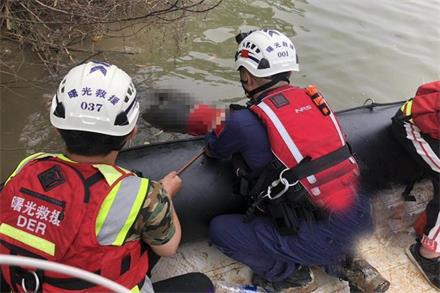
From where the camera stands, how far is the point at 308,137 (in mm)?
2285

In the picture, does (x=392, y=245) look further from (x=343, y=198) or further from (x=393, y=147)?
(x=343, y=198)

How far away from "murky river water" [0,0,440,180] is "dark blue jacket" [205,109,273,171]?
68.8 inches

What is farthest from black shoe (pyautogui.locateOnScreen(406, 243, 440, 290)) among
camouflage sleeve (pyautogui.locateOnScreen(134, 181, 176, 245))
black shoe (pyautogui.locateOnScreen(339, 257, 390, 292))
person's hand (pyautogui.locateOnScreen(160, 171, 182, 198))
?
camouflage sleeve (pyautogui.locateOnScreen(134, 181, 176, 245))

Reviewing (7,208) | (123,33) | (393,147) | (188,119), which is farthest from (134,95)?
(123,33)

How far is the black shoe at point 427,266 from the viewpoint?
9.48ft

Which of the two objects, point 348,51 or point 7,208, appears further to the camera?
point 348,51

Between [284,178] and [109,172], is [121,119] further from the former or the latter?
[284,178]

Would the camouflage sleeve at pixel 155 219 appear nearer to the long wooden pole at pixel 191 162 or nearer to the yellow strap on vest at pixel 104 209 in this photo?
the yellow strap on vest at pixel 104 209

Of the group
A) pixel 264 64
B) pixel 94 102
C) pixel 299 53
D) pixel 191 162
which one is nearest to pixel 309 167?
pixel 264 64

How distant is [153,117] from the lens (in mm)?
2729

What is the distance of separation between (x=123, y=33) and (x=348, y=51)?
291 centimetres

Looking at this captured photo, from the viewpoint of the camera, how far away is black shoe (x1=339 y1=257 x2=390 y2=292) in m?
2.66

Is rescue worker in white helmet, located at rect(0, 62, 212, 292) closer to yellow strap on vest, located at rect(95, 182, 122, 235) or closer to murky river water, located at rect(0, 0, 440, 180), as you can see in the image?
yellow strap on vest, located at rect(95, 182, 122, 235)

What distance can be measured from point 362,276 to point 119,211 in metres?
1.63
